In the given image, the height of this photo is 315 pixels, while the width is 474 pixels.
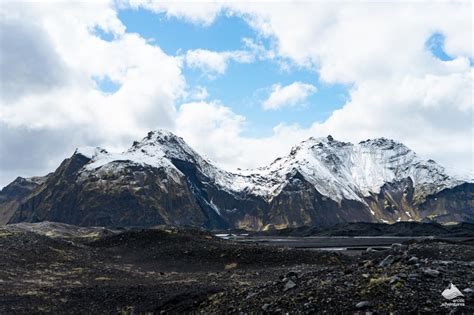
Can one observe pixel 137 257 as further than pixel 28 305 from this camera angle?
Yes

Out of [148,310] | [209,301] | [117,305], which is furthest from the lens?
[117,305]

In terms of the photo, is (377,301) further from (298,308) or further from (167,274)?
(167,274)

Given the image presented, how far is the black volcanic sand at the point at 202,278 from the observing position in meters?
20.2

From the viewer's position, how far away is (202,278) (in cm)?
4559

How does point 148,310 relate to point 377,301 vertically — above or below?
below

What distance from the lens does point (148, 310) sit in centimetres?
3184

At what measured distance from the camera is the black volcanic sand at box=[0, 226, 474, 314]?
2019 cm

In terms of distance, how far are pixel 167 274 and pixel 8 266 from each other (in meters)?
17.5

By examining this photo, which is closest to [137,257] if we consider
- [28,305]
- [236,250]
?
[236,250]

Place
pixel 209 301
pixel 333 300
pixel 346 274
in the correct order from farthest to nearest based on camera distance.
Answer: pixel 209 301 → pixel 346 274 → pixel 333 300

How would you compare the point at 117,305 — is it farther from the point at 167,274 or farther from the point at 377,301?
the point at 377,301

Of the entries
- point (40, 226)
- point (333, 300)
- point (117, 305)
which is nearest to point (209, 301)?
point (117, 305)

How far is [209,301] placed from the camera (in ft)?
97.0

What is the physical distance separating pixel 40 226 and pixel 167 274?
474 feet
